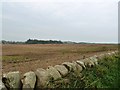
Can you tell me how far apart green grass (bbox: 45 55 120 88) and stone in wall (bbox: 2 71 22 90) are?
0.70 m

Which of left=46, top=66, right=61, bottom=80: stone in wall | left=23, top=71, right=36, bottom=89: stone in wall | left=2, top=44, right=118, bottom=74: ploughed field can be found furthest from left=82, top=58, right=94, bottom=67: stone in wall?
left=23, top=71, right=36, bottom=89: stone in wall

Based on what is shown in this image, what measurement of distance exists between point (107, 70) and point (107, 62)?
135 centimetres

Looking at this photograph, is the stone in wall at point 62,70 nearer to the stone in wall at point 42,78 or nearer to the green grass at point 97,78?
the green grass at point 97,78

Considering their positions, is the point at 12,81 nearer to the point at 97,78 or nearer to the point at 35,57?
the point at 97,78

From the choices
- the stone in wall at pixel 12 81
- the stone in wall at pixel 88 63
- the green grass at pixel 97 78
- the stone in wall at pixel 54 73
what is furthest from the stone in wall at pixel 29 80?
the stone in wall at pixel 88 63

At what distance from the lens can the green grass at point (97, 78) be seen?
21.0ft

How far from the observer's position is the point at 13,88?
18.1ft

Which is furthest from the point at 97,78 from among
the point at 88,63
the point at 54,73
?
the point at 54,73

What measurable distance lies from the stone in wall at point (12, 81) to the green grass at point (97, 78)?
0.70 m

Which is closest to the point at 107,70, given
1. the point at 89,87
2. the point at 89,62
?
the point at 89,62

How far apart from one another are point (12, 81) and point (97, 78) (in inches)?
110

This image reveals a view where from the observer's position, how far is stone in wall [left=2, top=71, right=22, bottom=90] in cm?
546

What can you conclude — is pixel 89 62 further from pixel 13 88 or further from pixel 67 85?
pixel 13 88

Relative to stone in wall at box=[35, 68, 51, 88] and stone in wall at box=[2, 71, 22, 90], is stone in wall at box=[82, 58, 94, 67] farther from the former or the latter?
stone in wall at box=[2, 71, 22, 90]
